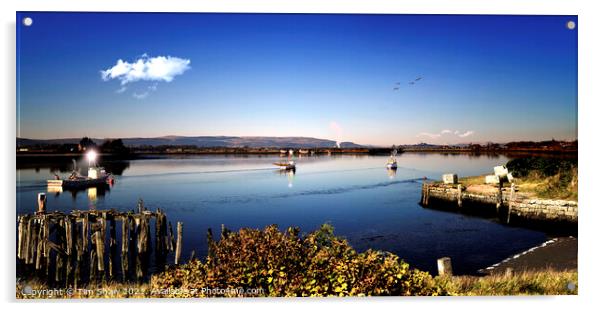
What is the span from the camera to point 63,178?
33.6 ft

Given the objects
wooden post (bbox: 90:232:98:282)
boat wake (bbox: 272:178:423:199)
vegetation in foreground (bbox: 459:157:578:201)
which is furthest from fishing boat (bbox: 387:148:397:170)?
wooden post (bbox: 90:232:98:282)

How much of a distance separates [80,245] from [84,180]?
2121mm

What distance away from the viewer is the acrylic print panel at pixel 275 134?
287 inches

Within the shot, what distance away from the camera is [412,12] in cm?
788

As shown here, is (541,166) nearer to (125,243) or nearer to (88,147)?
(125,243)

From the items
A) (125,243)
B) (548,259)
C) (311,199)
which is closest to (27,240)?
(125,243)

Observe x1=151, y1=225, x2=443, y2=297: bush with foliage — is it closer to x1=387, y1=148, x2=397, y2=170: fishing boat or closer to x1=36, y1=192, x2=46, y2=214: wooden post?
x1=36, y1=192, x2=46, y2=214: wooden post

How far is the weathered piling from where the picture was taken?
9289mm

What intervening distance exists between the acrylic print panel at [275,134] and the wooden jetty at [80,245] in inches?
2.0

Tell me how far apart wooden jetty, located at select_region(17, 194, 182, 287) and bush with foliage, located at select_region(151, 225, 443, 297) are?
2848 millimetres

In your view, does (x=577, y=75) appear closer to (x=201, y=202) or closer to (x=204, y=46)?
(x=204, y=46)

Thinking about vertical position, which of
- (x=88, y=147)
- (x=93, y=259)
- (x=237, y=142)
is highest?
(x=237, y=142)

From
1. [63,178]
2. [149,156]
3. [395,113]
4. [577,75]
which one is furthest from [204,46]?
[577,75]
